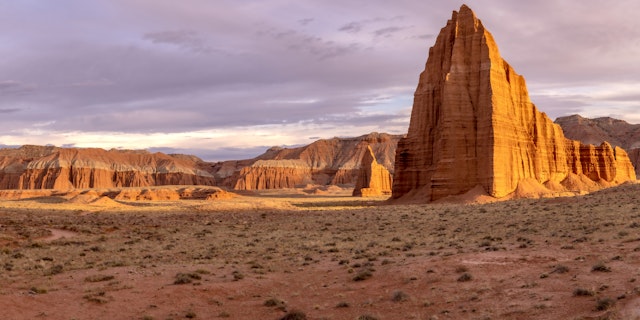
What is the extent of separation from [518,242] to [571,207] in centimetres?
1793

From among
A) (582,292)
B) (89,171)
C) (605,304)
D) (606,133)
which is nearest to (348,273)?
(582,292)

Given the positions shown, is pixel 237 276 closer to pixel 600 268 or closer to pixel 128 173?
pixel 600 268

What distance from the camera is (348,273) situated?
2033 centimetres

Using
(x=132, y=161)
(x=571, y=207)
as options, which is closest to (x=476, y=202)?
(x=571, y=207)

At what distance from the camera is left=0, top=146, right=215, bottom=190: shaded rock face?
161375mm

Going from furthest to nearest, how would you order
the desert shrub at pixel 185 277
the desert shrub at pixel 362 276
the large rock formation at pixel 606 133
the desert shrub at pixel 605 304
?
the large rock formation at pixel 606 133
the desert shrub at pixel 185 277
the desert shrub at pixel 362 276
the desert shrub at pixel 605 304

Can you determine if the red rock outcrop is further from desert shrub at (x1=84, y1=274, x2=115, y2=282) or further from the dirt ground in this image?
desert shrub at (x1=84, y1=274, x2=115, y2=282)

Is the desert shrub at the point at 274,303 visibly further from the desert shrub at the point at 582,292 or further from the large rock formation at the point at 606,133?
the large rock formation at the point at 606,133

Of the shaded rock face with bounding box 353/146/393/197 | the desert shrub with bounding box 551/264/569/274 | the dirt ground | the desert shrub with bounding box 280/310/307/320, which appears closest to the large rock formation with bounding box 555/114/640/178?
the shaded rock face with bounding box 353/146/393/197

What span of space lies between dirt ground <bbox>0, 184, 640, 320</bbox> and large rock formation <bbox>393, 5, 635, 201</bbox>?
27.9 metres

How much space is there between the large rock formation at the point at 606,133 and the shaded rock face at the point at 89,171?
119522 millimetres

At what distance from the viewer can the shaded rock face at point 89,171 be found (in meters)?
161

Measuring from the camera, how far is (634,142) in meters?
172

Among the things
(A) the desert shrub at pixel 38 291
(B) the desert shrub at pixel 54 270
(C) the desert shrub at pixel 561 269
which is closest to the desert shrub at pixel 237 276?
(A) the desert shrub at pixel 38 291
